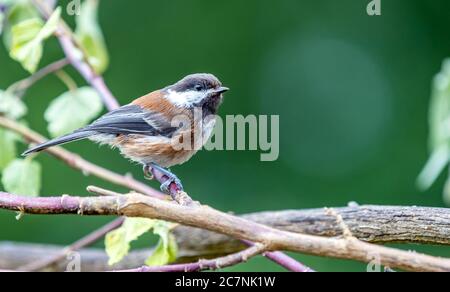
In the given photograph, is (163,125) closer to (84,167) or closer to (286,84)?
(84,167)

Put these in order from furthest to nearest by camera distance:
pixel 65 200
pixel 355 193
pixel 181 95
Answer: pixel 355 193 < pixel 181 95 < pixel 65 200

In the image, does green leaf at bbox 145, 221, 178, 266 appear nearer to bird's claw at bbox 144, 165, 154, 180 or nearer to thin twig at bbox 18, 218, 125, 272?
thin twig at bbox 18, 218, 125, 272

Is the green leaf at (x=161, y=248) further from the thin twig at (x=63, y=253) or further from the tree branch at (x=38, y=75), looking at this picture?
the tree branch at (x=38, y=75)

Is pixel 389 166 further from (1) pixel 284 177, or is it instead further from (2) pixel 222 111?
(2) pixel 222 111

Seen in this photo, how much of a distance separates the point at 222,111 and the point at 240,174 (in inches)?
24.5

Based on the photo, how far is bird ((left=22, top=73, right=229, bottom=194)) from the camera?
2830 millimetres

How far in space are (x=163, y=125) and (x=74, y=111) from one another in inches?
17.8

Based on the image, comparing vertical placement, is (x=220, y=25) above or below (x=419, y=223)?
above

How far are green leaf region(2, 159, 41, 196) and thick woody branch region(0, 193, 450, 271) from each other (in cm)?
86

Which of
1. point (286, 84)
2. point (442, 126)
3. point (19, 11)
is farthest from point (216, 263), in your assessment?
point (286, 84)

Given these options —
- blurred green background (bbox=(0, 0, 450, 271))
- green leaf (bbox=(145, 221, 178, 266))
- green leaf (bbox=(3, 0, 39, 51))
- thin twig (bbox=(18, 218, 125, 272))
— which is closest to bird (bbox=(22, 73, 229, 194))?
thin twig (bbox=(18, 218, 125, 272))

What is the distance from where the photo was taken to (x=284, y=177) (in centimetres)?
613

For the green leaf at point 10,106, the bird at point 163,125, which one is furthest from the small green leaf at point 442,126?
the green leaf at point 10,106

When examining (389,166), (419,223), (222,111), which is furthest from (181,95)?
(389,166)
